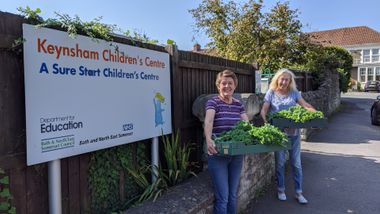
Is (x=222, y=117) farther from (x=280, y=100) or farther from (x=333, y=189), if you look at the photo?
(x=333, y=189)

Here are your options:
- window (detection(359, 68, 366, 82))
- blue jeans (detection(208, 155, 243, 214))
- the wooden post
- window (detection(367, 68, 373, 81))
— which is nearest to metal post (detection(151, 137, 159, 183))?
the wooden post

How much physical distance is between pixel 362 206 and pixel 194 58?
3.06 meters

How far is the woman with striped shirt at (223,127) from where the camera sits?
12.2 ft

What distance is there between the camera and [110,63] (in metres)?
3.33

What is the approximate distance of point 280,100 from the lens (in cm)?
505

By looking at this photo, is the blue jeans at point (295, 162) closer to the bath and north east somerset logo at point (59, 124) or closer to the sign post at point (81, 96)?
the sign post at point (81, 96)

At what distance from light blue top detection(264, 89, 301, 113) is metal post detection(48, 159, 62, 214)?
3.14 metres

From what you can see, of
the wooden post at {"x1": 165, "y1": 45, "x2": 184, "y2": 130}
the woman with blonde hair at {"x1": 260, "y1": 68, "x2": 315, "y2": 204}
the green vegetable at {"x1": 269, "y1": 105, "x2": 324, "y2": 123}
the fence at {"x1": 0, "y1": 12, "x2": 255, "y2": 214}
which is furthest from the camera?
the woman with blonde hair at {"x1": 260, "y1": 68, "x2": 315, "y2": 204}

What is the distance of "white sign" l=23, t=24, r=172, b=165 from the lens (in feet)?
8.63

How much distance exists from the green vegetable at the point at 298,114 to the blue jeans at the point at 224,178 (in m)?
1.18

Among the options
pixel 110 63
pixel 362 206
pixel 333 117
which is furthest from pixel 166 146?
pixel 333 117

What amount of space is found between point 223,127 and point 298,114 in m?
1.35

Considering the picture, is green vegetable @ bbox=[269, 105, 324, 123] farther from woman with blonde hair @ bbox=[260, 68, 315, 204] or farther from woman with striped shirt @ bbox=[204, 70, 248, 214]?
woman with striped shirt @ bbox=[204, 70, 248, 214]

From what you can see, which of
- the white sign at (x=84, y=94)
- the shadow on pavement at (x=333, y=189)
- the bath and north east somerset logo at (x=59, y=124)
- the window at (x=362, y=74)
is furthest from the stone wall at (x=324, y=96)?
the window at (x=362, y=74)
